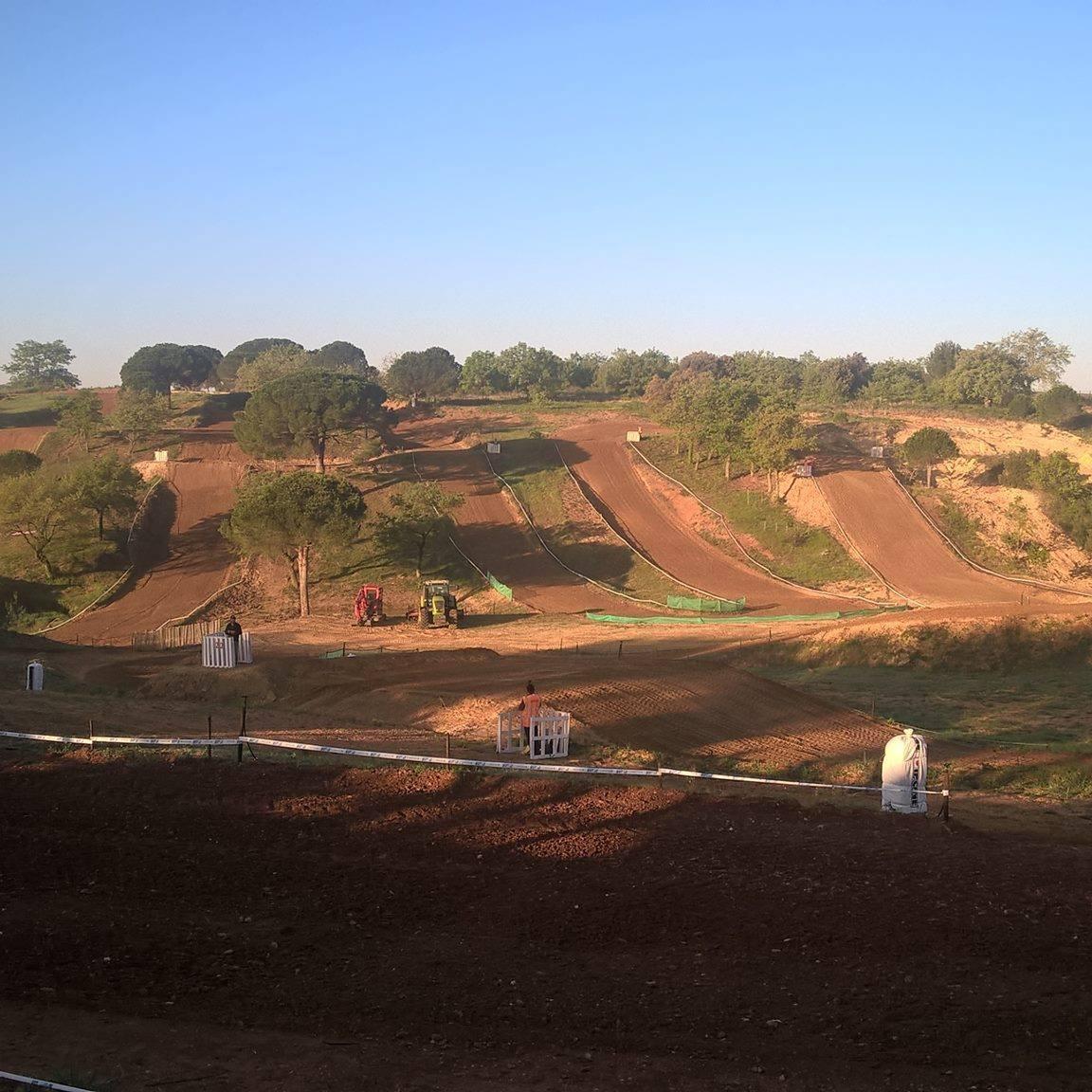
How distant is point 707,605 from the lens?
48969 mm

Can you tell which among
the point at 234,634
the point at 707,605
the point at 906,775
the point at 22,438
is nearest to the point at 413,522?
the point at 707,605

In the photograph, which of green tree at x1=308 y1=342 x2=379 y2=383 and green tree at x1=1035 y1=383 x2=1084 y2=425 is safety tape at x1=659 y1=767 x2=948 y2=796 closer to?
green tree at x1=1035 y1=383 x2=1084 y2=425

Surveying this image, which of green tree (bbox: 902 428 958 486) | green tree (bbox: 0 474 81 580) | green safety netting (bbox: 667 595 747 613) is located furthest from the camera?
green tree (bbox: 902 428 958 486)

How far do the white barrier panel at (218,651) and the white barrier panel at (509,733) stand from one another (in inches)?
554

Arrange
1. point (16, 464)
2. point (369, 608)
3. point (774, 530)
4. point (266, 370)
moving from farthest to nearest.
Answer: point (266, 370) → point (774, 530) → point (16, 464) → point (369, 608)

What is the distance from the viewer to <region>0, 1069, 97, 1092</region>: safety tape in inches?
289

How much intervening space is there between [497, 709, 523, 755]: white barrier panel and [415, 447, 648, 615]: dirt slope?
1135 inches

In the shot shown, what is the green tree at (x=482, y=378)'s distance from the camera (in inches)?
5443

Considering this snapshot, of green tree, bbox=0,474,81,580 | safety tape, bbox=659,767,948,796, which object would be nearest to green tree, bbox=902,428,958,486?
green tree, bbox=0,474,81,580

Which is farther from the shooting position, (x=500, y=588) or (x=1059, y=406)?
(x=1059, y=406)

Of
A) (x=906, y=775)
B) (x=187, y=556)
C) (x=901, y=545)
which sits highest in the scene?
(x=901, y=545)

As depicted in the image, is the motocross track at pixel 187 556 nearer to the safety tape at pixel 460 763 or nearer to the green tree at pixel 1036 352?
the safety tape at pixel 460 763

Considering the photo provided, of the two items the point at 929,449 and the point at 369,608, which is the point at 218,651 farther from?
the point at 929,449

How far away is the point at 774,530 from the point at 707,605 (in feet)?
52.4
